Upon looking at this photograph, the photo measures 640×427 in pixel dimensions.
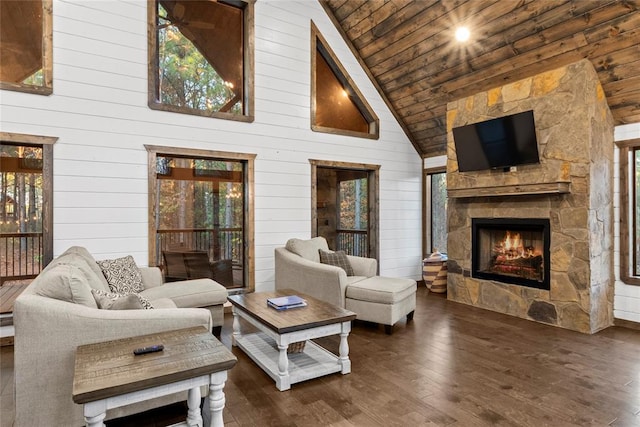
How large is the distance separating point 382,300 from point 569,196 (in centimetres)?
233

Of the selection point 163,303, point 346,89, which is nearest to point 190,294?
point 163,303

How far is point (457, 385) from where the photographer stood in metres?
2.71

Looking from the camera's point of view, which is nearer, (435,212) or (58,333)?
(58,333)

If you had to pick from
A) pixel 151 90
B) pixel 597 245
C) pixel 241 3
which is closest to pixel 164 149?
pixel 151 90

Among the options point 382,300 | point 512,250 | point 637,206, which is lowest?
point 382,300

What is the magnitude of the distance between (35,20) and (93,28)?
52 cm

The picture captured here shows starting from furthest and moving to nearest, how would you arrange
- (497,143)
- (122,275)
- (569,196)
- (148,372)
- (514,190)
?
(497,143)
(514,190)
(569,196)
(122,275)
(148,372)

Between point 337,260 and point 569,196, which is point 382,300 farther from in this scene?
point 569,196

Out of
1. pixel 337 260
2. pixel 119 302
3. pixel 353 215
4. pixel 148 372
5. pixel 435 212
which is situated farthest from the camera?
pixel 435 212

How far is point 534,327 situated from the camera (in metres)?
4.10

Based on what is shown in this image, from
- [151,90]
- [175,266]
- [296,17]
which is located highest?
[296,17]

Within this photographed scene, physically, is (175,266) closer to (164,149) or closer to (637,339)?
(164,149)

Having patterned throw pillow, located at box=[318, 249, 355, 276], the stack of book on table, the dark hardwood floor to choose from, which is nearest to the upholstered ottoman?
the dark hardwood floor

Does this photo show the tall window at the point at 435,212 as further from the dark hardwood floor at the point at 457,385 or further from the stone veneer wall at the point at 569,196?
the dark hardwood floor at the point at 457,385
